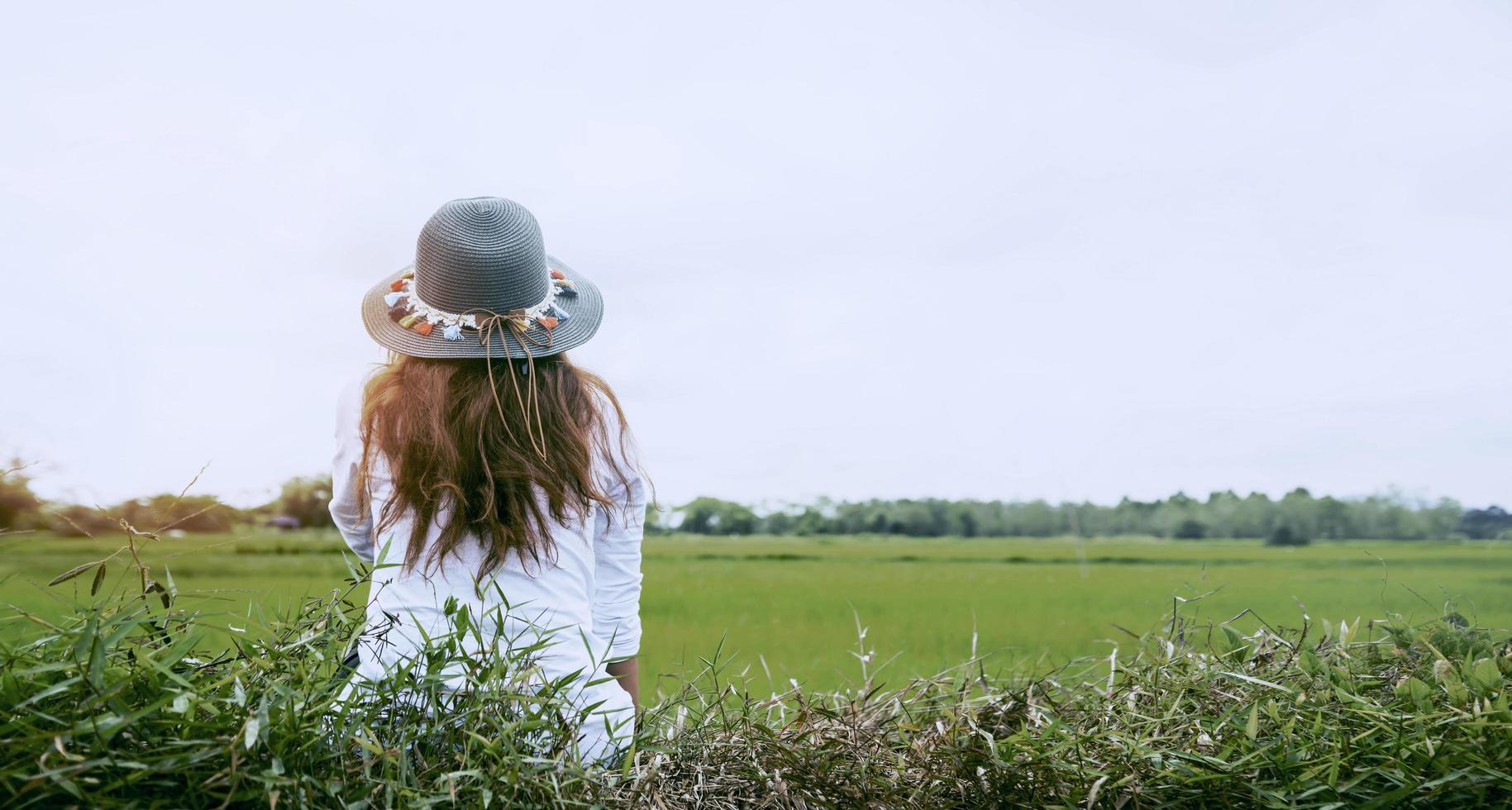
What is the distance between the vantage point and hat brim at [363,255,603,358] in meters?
1.86

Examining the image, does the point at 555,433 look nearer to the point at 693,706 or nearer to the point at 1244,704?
the point at 693,706

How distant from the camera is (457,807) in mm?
1360

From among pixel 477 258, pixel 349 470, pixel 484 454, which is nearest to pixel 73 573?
pixel 349 470

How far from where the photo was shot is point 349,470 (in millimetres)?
1912

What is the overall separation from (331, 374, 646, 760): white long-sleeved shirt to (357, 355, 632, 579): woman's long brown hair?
2 centimetres

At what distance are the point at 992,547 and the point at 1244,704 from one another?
2141 cm

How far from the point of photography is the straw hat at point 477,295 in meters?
1.88

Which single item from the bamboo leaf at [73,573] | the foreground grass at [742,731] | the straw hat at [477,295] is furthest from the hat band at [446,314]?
the bamboo leaf at [73,573]

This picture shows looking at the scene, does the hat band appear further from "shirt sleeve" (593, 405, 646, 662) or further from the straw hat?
"shirt sleeve" (593, 405, 646, 662)

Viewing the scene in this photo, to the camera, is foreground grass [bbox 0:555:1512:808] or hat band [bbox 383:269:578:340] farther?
hat band [bbox 383:269:578:340]

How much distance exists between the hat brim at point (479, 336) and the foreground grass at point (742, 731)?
0.50m

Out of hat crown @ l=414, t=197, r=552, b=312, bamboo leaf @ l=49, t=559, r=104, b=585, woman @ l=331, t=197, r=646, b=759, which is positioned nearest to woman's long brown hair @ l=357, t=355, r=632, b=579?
woman @ l=331, t=197, r=646, b=759

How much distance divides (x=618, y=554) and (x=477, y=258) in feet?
2.29

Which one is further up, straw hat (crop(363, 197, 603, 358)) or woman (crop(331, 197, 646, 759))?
straw hat (crop(363, 197, 603, 358))
